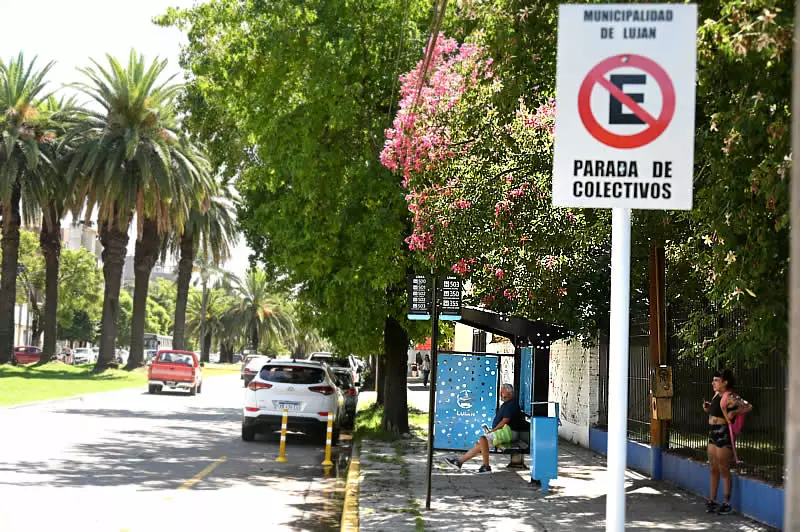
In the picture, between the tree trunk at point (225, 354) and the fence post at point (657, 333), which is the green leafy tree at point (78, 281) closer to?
the tree trunk at point (225, 354)

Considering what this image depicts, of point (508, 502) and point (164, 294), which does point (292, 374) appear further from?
point (164, 294)

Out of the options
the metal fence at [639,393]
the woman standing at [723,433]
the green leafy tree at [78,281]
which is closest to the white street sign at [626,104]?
the woman standing at [723,433]

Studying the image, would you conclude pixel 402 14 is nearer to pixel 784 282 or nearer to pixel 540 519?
pixel 540 519

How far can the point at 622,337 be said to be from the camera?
452cm

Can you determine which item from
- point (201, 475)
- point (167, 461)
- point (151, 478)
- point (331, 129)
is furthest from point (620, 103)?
point (331, 129)

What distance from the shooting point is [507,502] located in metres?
12.5

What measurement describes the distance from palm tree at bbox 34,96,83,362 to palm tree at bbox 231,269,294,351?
45.0 meters

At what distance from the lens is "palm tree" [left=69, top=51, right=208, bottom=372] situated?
4269 cm

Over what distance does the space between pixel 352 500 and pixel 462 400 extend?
4132 millimetres

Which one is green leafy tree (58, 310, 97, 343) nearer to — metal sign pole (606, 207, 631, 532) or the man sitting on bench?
the man sitting on bench

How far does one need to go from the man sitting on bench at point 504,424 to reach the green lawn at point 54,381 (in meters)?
16.3

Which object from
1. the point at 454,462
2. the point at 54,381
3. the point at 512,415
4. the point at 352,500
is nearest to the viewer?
the point at 352,500

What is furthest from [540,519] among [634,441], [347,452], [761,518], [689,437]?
[347,452]

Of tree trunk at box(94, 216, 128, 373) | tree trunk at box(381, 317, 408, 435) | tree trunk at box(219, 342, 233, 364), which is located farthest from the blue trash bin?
tree trunk at box(219, 342, 233, 364)
